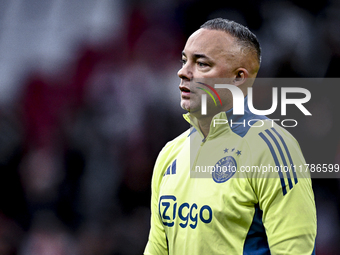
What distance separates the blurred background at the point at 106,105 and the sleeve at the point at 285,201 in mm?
2343

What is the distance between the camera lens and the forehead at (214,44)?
53.3 inches

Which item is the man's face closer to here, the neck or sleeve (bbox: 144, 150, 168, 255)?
→ the neck

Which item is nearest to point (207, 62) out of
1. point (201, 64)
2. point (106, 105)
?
point (201, 64)

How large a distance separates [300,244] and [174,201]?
0.49 m

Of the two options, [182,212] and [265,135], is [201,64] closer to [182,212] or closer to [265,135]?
[265,135]

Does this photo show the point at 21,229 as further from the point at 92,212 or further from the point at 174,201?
the point at 174,201

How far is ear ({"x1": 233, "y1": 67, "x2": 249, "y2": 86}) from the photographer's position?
1401 millimetres

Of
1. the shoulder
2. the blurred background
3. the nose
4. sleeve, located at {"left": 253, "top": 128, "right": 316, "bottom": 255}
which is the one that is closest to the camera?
sleeve, located at {"left": 253, "top": 128, "right": 316, "bottom": 255}

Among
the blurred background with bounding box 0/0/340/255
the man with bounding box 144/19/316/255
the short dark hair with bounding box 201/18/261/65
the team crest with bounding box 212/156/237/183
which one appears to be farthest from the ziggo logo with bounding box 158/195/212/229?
the blurred background with bounding box 0/0/340/255

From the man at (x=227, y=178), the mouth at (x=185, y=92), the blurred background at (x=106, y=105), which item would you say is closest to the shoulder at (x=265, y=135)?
the man at (x=227, y=178)

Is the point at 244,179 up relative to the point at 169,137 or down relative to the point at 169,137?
down

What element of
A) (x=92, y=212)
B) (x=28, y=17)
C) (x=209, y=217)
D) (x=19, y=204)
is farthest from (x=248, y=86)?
(x=28, y=17)

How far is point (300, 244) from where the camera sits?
113 centimetres

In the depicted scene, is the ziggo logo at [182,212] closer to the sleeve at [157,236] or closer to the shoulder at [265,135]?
the sleeve at [157,236]
